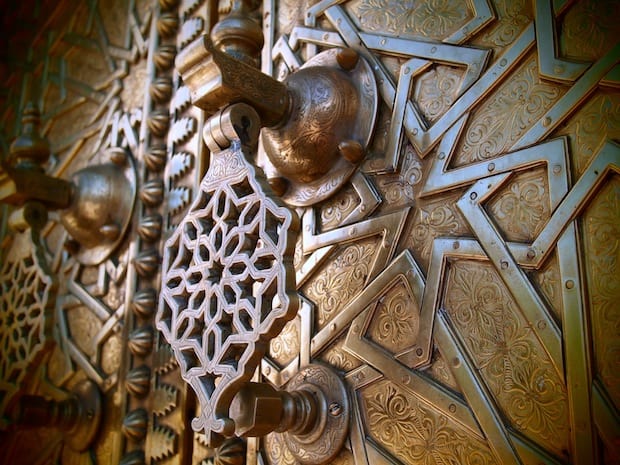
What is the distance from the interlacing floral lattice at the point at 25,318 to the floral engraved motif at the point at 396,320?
2.32 feet

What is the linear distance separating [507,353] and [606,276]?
0.14m

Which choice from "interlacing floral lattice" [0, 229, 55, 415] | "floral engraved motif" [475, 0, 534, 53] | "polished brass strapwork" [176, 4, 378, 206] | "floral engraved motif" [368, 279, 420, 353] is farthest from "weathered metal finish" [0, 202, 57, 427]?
"floral engraved motif" [475, 0, 534, 53]

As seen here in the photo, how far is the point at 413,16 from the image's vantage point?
3.10ft

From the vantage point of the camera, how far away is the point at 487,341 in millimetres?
760

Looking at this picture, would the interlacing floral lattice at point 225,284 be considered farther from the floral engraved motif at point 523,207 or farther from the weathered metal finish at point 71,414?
the weathered metal finish at point 71,414

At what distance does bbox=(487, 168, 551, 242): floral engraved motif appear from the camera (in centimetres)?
74

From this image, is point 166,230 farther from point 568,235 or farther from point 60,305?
point 568,235

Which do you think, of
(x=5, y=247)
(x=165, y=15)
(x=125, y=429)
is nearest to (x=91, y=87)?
(x=165, y=15)

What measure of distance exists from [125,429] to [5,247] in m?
0.87

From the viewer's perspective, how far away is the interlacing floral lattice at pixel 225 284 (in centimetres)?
75

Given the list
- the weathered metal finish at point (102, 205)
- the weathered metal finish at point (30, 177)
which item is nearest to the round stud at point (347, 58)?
the weathered metal finish at point (102, 205)

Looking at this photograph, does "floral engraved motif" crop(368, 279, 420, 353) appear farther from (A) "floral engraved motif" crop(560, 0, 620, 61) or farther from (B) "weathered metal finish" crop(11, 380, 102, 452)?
(B) "weathered metal finish" crop(11, 380, 102, 452)

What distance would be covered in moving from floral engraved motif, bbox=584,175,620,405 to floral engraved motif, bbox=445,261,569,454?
6 centimetres

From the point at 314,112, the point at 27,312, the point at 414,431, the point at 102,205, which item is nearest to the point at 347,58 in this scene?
the point at 314,112
